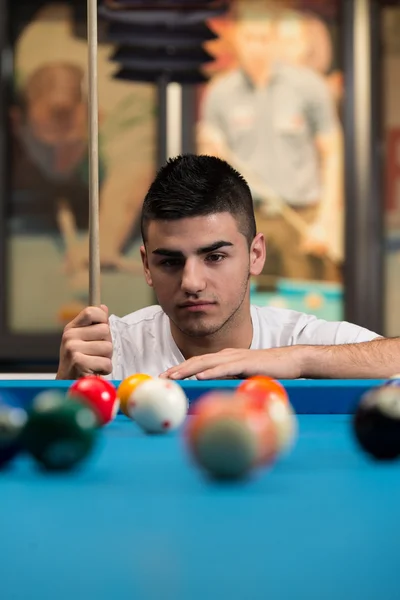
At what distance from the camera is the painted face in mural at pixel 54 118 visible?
404 cm

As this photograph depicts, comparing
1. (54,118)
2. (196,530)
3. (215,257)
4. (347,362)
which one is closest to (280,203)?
(54,118)

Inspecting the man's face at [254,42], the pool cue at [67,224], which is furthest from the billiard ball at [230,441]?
the man's face at [254,42]

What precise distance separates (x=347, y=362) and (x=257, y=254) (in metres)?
0.54

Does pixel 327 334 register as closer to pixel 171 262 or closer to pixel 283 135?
pixel 171 262

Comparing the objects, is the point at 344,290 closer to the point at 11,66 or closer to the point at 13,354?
the point at 13,354

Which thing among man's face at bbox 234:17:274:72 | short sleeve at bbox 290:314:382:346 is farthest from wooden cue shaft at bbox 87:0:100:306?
man's face at bbox 234:17:274:72

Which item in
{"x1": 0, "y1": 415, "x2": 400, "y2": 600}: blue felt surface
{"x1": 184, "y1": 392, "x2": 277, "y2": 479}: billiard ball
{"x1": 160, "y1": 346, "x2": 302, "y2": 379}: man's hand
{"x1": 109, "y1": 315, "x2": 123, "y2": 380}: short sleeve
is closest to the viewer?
{"x1": 0, "y1": 415, "x2": 400, "y2": 600}: blue felt surface

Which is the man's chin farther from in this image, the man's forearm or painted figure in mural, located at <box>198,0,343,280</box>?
painted figure in mural, located at <box>198,0,343,280</box>

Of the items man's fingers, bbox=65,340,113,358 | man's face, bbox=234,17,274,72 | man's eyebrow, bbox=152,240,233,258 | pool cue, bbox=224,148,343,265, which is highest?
man's face, bbox=234,17,274,72

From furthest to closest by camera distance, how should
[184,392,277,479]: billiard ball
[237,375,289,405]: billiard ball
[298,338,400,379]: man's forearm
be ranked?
1. [298,338,400,379]: man's forearm
2. [237,375,289,405]: billiard ball
3. [184,392,277,479]: billiard ball

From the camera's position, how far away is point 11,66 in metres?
4.05

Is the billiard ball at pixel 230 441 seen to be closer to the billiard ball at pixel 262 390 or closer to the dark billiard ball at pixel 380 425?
the dark billiard ball at pixel 380 425

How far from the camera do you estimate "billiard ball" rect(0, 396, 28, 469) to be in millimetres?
825

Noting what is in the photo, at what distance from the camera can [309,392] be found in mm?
1410
